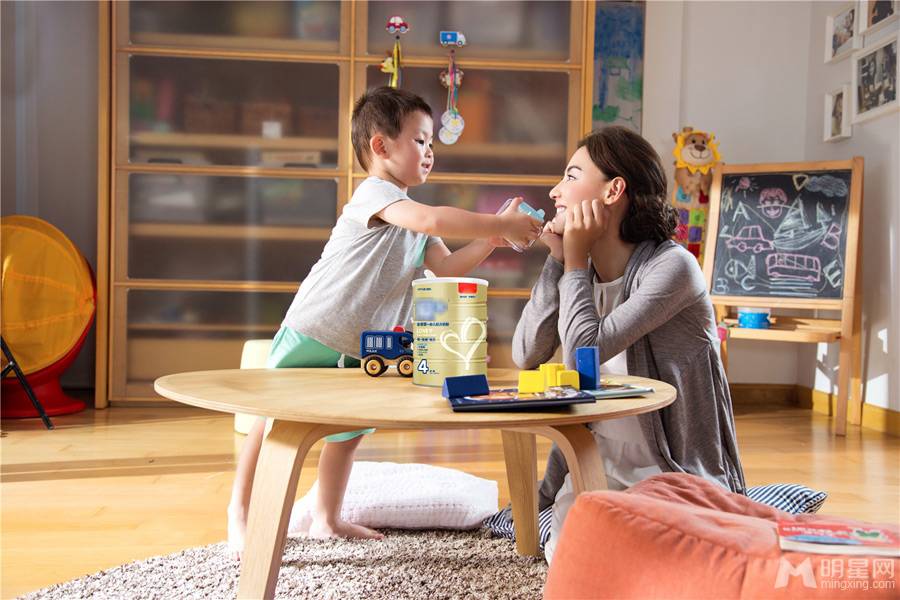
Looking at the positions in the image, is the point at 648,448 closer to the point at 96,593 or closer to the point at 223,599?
the point at 223,599

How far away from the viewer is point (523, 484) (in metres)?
1.61

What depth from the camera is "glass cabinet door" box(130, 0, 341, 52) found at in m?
3.63

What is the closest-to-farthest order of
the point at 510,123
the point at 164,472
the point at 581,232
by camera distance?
the point at 581,232 < the point at 164,472 < the point at 510,123

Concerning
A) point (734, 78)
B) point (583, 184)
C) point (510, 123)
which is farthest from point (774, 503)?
point (734, 78)

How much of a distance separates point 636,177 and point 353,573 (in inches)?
34.2

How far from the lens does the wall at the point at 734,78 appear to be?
4027 millimetres

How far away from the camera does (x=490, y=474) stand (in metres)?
2.44

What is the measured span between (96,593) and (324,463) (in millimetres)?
480

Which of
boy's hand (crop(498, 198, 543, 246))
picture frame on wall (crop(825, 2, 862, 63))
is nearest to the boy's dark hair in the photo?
boy's hand (crop(498, 198, 543, 246))

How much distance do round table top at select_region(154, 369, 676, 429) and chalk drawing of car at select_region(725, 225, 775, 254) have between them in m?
2.72

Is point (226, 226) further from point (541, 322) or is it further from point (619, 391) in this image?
point (619, 391)

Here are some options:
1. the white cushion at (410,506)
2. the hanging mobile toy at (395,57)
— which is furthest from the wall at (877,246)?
the white cushion at (410,506)

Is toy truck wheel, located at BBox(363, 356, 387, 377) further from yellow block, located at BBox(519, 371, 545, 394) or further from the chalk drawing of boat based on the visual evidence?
the chalk drawing of boat

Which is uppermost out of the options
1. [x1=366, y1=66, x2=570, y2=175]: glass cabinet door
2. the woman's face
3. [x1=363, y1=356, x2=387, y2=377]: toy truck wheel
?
[x1=366, y1=66, x2=570, y2=175]: glass cabinet door
